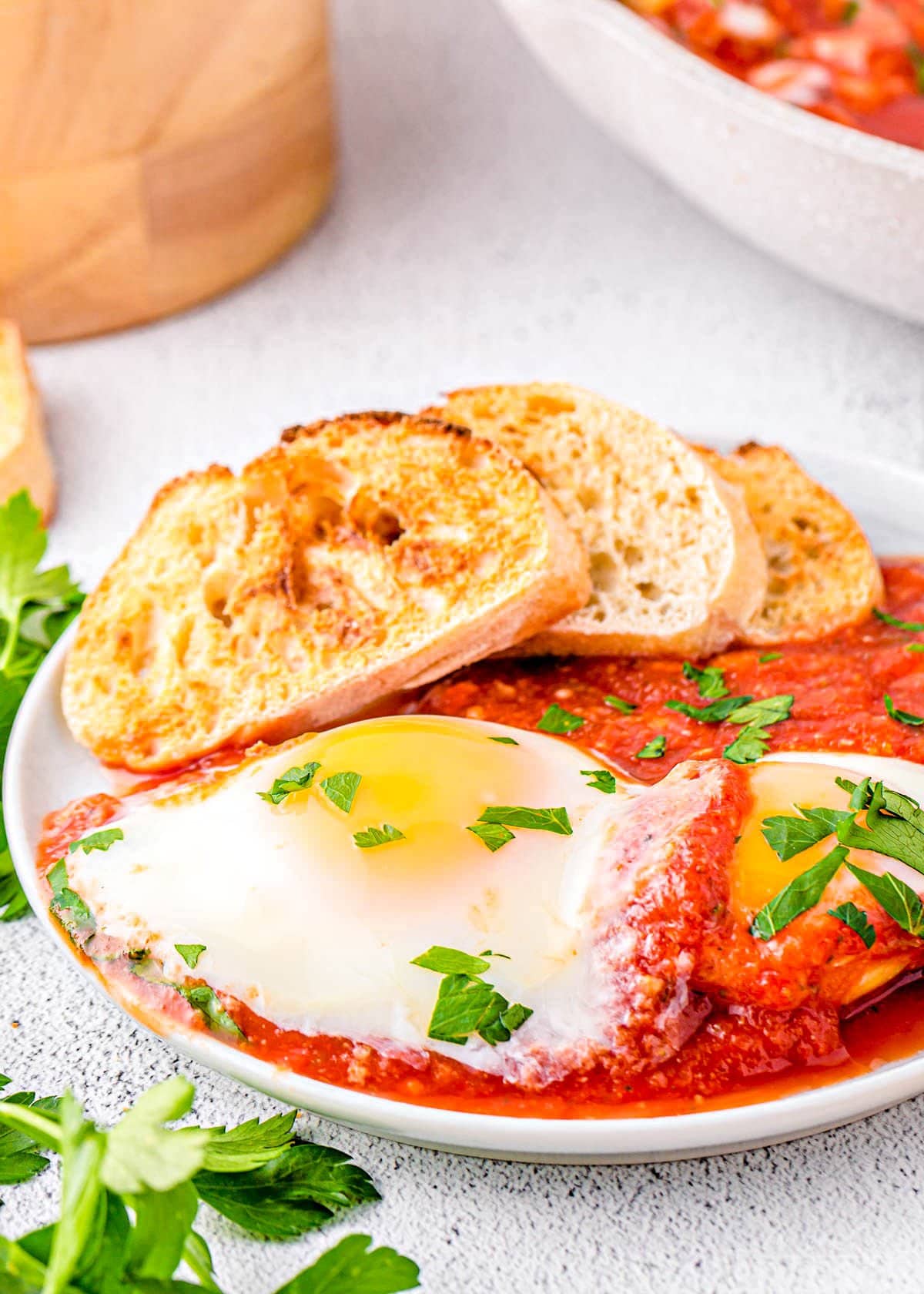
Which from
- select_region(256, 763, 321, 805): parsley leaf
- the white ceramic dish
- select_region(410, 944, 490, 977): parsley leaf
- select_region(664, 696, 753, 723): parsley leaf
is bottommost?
select_region(664, 696, 753, 723): parsley leaf

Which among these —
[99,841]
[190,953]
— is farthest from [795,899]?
[99,841]

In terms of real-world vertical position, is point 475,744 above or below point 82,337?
above

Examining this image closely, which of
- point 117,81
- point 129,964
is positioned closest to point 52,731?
point 129,964

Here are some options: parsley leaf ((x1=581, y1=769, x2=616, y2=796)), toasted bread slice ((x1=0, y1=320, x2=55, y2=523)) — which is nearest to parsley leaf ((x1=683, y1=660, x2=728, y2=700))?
parsley leaf ((x1=581, y1=769, x2=616, y2=796))

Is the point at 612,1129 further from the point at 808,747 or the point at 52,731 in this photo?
the point at 52,731

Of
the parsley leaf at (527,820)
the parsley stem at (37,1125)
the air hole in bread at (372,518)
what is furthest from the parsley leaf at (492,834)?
the air hole in bread at (372,518)

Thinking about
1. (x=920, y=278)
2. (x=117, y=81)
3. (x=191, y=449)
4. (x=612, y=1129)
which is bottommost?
(x=191, y=449)

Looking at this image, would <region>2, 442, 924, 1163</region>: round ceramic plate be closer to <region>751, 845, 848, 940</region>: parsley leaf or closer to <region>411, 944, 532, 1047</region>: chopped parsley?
<region>411, 944, 532, 1047</region>: chopped parsley
